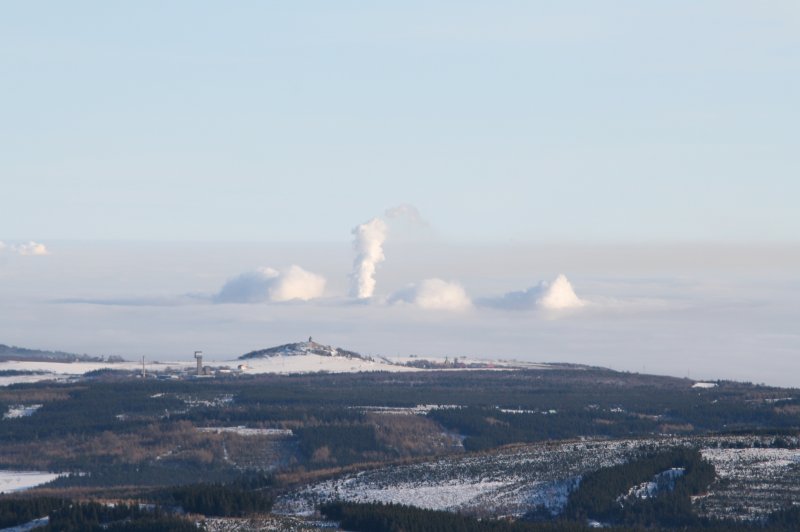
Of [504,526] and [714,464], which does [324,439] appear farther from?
[504,526]

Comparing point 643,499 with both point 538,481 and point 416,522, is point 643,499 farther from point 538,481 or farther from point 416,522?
point 416,522

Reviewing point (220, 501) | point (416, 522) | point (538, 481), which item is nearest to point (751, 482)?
point (538, 481)

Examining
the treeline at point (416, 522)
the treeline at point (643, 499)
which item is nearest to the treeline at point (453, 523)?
the treeline at point (416, 522)

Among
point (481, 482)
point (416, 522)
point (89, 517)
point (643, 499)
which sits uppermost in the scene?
point (481, 482)

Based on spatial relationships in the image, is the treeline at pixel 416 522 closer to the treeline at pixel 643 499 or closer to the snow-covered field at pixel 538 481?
the treeline at pixel 643 499

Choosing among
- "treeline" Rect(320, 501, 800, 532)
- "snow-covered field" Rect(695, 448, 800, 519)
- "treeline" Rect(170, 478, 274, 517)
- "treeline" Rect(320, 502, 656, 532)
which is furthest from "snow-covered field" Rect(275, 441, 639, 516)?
"snow-covered field" Rect(695, 448, 800, 519)

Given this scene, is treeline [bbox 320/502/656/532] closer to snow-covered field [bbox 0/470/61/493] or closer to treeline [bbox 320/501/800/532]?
treeline [bbox 320/501/800/532]
